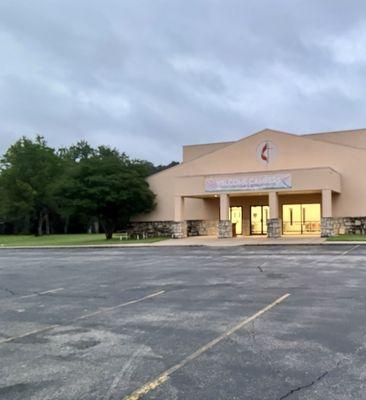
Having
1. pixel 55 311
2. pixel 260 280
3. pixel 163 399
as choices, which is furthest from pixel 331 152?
pixel 163 399

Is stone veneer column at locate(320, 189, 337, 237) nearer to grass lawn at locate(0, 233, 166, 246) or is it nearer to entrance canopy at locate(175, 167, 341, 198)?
entrance canopy at locate(175, 167, 341, 198)

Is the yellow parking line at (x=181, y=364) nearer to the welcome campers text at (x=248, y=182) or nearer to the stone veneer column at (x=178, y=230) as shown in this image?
the welcome campers text at (x=248, y=182)

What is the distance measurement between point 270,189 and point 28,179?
43369 mm

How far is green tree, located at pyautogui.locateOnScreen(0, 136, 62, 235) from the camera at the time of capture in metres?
65.0

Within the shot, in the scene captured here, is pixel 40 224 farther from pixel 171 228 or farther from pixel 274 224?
pixel 274 224

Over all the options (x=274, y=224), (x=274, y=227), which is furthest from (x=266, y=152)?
(x=274, y=227)

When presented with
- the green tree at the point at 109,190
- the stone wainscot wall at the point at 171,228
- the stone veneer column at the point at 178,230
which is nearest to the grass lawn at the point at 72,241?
the stone veneer column at the point at 178,230

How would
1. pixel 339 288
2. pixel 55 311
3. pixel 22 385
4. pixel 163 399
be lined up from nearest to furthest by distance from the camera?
pixel 163 399 < pixel 22 385 < pixel 55 311 < pixel 339 288

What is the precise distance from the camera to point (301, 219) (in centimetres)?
3788

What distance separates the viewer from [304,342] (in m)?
6.27

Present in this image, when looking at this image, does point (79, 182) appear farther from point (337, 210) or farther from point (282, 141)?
point (337, 210)

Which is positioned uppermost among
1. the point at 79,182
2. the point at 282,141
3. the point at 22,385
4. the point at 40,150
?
the point at 40,150

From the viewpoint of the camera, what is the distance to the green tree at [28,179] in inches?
2559

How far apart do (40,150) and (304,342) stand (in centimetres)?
6666
